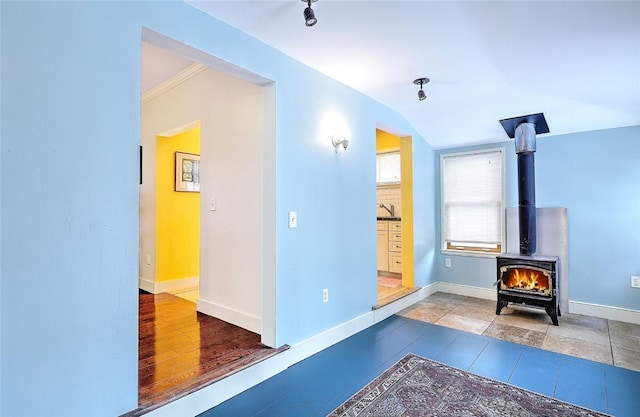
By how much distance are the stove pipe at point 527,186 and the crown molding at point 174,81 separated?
11.8 ft

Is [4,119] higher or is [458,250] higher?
[4,119]

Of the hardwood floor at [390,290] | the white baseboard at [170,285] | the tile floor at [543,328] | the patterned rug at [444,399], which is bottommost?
the tile floor at [543,328]

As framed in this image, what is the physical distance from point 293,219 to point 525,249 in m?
2.86

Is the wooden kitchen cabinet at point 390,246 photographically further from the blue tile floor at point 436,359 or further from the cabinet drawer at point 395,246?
the blue tile floor at point 436,359

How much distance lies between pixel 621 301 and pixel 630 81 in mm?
2355

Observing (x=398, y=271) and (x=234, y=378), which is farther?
(x=398, y=271)

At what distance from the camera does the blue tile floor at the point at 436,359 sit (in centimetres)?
204

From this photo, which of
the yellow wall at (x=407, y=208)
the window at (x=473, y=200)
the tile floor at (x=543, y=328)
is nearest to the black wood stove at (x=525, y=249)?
the tile floor at (x=543, y=328)

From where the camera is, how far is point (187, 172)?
4.59 meters

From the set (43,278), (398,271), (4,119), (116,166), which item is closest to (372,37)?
(116,166)

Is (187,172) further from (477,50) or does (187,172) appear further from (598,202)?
(598,202)

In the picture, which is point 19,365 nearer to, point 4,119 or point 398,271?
point 4,119

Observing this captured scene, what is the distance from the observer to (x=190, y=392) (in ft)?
6.20

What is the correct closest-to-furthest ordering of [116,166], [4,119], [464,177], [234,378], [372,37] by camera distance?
[4,119]
[116,166]
[234,378]
[372,37]
[464,177]
